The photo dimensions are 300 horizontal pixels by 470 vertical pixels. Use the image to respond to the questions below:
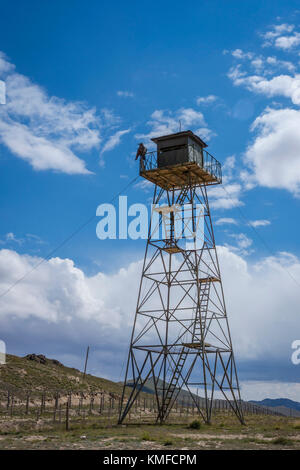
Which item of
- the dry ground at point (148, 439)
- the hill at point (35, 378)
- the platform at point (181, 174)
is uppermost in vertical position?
the platform at point (181, 174)

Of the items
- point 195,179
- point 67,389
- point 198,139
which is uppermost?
point 198,139

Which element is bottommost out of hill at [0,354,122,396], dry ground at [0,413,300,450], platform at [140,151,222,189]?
dry ground at [0,413,300,450]

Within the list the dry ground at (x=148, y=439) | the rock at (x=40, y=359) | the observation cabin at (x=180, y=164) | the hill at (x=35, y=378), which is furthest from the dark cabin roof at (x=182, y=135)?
the rock at (x=40, y=359)

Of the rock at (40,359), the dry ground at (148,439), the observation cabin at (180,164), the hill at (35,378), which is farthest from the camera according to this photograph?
the rock at (40,359)

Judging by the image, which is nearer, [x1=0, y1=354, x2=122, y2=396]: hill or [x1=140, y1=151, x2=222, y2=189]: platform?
[x1=140, y1=151, x2=222, y2=189]: platform

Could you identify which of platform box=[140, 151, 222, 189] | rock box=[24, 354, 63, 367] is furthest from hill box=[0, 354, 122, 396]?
platform box=[140, 151, 222, 189]

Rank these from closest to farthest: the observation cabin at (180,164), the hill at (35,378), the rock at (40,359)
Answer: the observation cabin at (180,164)
the hill at (35,378)
the rock at (40,359)

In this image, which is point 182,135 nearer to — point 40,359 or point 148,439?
point 148,439

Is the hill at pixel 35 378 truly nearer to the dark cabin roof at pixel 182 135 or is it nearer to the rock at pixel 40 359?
the rock at pixel 40 359

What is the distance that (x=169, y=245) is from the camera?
3080 centimetres

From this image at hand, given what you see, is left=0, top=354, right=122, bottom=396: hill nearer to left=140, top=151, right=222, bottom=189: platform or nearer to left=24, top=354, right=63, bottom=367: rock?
left=24, top=354, right=63, bottom=367: rock
